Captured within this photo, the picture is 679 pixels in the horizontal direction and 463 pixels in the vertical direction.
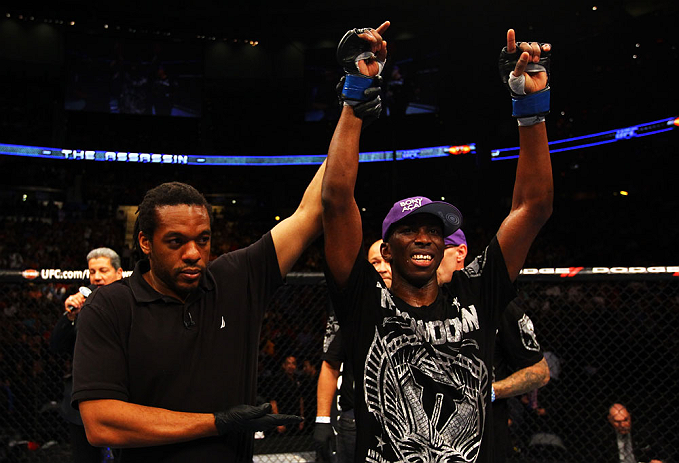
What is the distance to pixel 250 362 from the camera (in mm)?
1686

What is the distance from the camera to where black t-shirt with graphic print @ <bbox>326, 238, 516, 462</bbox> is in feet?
5.53

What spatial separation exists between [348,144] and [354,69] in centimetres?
21

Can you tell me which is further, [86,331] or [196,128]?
[196,128]

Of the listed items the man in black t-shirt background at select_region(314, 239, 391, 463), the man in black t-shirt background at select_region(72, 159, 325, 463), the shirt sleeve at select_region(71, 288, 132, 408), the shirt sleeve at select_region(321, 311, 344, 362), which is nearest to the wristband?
the man in black t-shirt background at select_region(72, 159, 325, 463)

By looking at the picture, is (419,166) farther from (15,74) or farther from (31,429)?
(31,429)

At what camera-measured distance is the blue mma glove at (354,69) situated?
66.2 inches

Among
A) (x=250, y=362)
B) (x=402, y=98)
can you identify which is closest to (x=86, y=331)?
(x=250, y=362)

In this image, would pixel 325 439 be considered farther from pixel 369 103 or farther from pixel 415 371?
pixel 369 103

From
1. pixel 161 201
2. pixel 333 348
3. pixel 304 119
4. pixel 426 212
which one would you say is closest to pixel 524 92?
pixel 426 212

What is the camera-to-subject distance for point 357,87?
168 centimetres

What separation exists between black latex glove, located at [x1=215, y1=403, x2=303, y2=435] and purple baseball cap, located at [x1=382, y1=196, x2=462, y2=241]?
2.14 ft

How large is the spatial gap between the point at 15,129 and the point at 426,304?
16020 millimetres

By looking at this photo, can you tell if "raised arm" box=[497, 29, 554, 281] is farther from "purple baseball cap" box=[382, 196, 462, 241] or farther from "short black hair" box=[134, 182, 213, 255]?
"short black hair" box=[134, 182, 213, 255]

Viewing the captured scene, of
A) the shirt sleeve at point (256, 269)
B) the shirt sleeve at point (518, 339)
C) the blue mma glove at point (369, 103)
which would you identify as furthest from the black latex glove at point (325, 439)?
the blue mma glove at point (369, 103)
